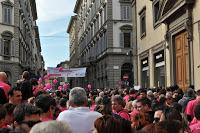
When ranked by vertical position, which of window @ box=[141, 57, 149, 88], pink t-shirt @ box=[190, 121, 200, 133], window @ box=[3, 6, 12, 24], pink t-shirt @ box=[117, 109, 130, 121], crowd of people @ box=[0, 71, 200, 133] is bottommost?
pink t-shirt @ box=[190, 121, 200, 133]

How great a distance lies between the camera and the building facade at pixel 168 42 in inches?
695

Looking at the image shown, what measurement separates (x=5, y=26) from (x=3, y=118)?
4242cm

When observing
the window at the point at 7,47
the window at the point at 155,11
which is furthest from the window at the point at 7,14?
the window at the point at 155,11

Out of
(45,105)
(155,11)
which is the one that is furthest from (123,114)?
(155,11)

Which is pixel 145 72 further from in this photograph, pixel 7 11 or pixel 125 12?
pixel 7 11

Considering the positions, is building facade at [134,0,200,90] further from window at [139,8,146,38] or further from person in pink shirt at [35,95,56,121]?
person in pink shirt at [35,95,56,121]

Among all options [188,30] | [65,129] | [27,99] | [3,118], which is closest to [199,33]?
[188,30]

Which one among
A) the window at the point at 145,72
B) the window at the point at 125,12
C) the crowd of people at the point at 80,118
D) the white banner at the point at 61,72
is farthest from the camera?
the window at the point at 125,12

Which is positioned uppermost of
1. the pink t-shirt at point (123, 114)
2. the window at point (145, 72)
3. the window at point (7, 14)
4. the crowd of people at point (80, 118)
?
the window at point (7, 14)

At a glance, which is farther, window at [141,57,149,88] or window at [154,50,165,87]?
window at [141,57,149,88]

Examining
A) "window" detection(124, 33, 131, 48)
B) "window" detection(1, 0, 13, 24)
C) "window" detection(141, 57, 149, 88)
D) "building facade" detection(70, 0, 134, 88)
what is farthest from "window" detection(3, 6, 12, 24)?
"window" detection(141, 57, 149, 88)

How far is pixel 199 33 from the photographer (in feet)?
55.0

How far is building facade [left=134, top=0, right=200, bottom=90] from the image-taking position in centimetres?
1764

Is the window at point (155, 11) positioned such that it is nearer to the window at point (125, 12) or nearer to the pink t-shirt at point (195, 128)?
the pink t-shirt at point (195, 128)
